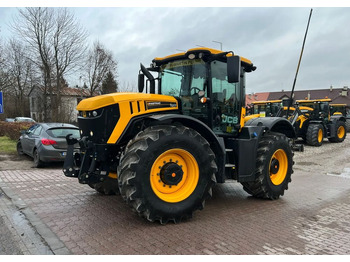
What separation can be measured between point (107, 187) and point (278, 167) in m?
3.43

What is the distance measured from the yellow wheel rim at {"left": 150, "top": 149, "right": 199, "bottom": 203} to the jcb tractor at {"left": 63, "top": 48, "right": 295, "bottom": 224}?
15 millimetres

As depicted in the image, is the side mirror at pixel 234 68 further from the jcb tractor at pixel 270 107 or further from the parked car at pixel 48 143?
the jcb tractor at pixel 270 107

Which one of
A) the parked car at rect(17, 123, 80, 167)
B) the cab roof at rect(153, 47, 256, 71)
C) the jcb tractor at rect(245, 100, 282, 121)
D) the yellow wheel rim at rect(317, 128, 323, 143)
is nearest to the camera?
the cab roof at rect(153, 47, 256, 71)

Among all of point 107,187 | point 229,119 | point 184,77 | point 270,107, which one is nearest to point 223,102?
point 229,119

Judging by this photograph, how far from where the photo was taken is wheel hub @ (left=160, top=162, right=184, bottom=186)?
4.41m

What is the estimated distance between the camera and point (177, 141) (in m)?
4.34

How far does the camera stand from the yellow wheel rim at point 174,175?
4.37 meters

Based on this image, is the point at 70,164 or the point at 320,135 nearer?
the point at 70,164

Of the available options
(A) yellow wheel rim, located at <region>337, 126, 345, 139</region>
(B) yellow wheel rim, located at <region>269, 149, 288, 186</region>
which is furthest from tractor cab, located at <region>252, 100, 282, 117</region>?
(B) yellow wheel rim, located at <region>269, 149, 288, 186</region>

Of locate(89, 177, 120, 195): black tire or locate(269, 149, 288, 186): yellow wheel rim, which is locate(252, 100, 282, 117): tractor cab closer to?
locate(269, 149, 288, 186): yellow wheel rim

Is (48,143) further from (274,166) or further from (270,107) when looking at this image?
(270,107)

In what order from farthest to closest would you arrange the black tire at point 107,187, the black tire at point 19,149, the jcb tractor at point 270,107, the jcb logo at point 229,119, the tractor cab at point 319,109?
1. the jcb tractor at point 270,107
2. the tractor cab at point 319,109
3. the black tire at point 19,149
4. the black tire at point 107,187
5. the jcb logo at point 229,119

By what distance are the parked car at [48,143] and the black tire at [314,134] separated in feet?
38.7

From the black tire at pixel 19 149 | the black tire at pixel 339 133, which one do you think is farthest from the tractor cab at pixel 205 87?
the black tire at pixel 339 133
